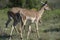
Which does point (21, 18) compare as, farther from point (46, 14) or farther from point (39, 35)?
point (46, 14)

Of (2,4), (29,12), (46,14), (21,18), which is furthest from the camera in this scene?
(2,4)

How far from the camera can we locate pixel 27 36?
469 inches

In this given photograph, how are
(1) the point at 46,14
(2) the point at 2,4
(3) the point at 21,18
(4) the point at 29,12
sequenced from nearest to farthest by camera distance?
1. (3) the point at 21,18
2. (4) the point at 29,12
3. (1) the point at 46,14
4. (2) the point at 2,4

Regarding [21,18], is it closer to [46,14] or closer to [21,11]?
[21,11]

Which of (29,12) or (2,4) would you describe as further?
(2,4)

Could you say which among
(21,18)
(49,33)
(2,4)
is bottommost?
(2,4)

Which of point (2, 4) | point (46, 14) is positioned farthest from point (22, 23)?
point (2, 4)

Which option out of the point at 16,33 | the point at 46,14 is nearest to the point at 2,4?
the point at 46,14

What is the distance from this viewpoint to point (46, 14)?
2066cm

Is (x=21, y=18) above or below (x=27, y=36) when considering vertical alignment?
above

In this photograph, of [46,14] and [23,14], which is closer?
[23,14]

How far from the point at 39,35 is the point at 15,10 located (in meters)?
1.64

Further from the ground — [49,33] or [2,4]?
[49,33]

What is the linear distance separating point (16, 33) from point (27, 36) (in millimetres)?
935
